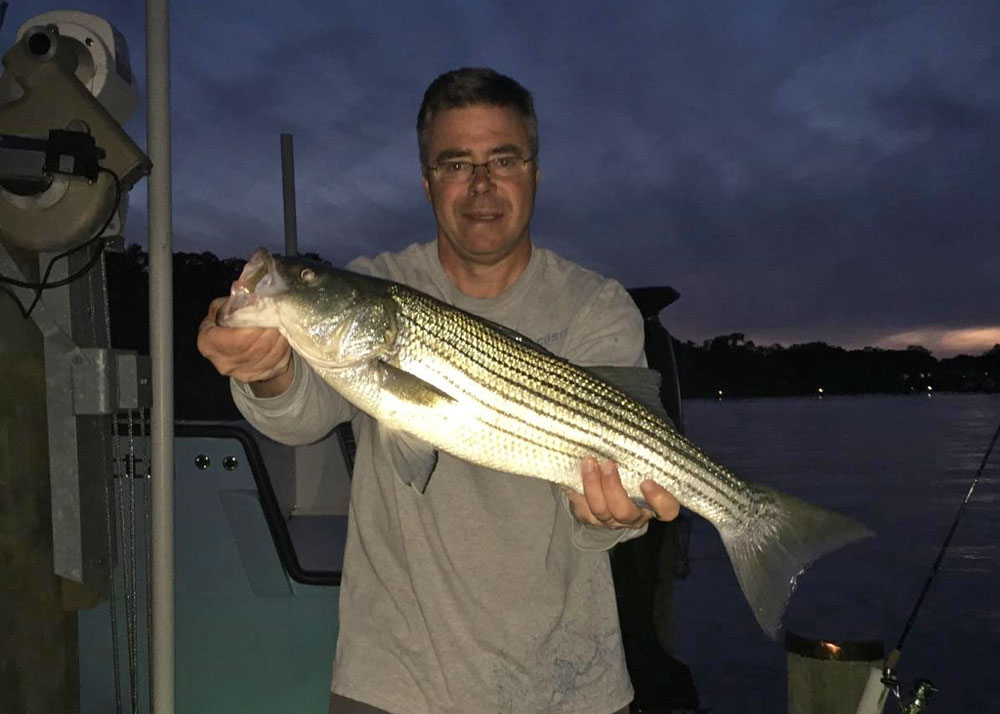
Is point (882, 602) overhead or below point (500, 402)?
below

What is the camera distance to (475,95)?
11.0 ft

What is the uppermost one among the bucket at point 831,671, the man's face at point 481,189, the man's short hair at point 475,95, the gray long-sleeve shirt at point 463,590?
the man's short hair at point 475,95

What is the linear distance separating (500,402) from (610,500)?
58cm

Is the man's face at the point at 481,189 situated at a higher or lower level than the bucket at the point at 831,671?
higher

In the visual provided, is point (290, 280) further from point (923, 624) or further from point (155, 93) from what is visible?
point (923, 624)

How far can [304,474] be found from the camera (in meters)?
7.27

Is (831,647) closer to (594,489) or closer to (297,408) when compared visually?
(594,489)

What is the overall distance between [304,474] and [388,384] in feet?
15.0

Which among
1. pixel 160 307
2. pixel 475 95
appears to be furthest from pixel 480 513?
pixel 475 95

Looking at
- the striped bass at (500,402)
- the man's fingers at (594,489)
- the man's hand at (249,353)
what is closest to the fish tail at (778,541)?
the striped bass at (500,402)

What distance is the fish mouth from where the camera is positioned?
2.80 metres

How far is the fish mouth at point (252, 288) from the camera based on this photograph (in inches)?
110

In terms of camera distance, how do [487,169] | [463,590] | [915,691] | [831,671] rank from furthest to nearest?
[831,671], [915,691], [487,169], [463,590]

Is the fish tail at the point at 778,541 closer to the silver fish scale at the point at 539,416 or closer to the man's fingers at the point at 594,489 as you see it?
the silver fish scale at the point at 539,416
